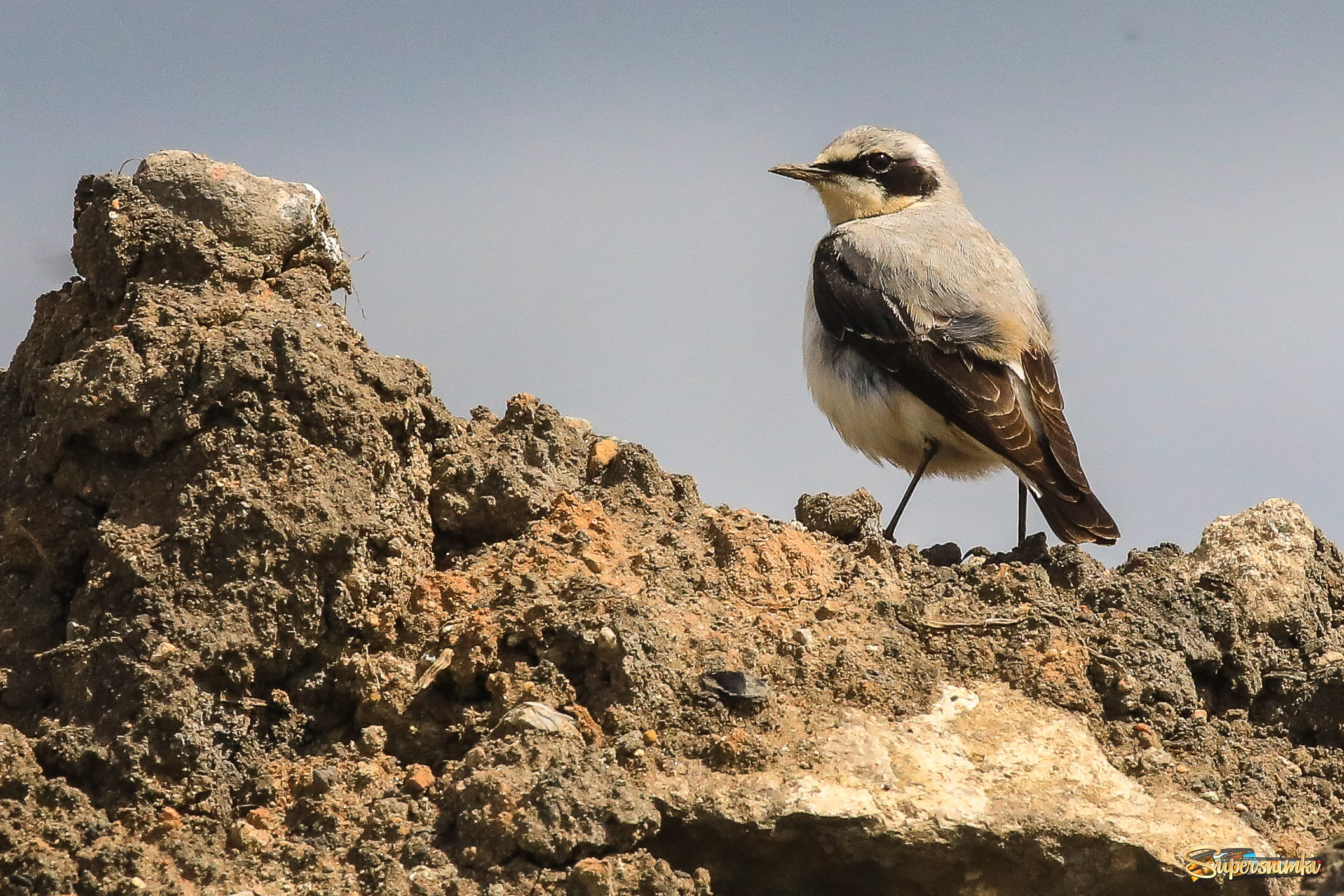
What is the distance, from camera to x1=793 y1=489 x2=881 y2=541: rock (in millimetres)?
6512

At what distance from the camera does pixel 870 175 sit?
10719mm

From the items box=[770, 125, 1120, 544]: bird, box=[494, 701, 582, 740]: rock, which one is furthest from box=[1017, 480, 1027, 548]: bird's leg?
box=[494, 701, 582, 740]: rock

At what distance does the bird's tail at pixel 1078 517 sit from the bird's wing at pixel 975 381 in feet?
0.04

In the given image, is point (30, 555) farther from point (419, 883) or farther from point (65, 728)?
point (419, 883)

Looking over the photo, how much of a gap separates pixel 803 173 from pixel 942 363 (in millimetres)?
2467

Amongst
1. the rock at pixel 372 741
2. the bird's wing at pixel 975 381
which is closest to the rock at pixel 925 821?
the rock at pixel 372 741

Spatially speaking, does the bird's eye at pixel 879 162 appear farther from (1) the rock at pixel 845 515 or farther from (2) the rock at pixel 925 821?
(2) the rock at pixel 925 821

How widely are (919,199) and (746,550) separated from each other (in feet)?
17.7

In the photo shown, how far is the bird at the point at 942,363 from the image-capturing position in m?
8.62

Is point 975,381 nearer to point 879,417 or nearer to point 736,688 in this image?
point 879,417

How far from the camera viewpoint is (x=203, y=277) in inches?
234

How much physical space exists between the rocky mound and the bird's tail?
1811mm

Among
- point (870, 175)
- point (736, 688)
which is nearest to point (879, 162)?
point (870, 175)

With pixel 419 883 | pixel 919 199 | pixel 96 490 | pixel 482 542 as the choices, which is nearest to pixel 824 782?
pixel 419 883
